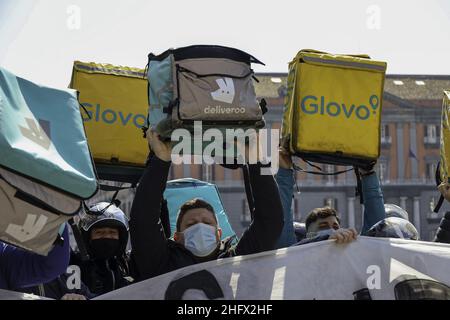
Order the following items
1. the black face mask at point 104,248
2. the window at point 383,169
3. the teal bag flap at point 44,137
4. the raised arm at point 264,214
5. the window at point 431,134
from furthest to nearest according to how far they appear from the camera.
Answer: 1. the window at point 431,134
2. the window at point 383,169
3. the black face mask at point 104,248
4. the raised arm at point 264,214
5. the teal bag flap at point 44,137

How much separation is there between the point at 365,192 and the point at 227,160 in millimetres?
1225

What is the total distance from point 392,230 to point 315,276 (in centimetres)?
88

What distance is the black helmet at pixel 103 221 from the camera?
468cm

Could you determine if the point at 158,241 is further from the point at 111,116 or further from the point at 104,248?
the point at 111,116

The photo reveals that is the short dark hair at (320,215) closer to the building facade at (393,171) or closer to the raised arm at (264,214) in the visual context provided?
the raised arm at (264,214)

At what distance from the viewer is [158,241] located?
372cm

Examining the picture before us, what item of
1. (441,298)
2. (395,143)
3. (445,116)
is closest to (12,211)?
(441,298)

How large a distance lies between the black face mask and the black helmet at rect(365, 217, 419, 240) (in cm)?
132

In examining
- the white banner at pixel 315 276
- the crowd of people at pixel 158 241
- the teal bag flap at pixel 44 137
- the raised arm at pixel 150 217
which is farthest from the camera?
the raised arm at pixel 150 217

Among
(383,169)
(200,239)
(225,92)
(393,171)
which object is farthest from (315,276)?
(393,171)

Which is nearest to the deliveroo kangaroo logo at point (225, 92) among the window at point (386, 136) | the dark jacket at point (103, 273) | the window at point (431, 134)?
the dark jacket at point (103, 273)

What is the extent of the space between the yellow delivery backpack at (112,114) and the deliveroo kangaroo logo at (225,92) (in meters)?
1.27

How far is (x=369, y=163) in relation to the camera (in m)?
4.86
